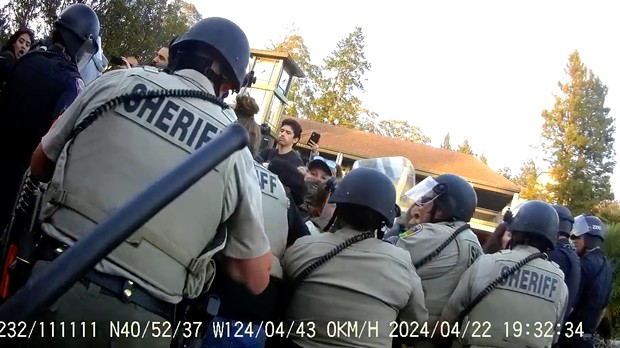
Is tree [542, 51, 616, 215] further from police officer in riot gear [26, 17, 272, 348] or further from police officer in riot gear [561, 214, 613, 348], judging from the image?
police officer in riot gear [26, 17, 272, 348]

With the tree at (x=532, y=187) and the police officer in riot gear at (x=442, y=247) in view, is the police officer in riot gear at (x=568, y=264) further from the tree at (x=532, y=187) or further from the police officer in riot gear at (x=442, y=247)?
the tree at (x=532, y=187)

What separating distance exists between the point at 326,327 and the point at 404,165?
668 centimetres

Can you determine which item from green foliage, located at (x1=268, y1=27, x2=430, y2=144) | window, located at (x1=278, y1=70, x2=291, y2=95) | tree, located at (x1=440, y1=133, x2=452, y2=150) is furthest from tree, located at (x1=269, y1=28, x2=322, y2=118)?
tree, located at (x1=440, y1=133, x2=452, y2=150)

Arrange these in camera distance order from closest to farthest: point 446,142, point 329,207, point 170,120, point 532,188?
1. point 170,120
2. point 329,207
3. point 532,188
4. point 446,142

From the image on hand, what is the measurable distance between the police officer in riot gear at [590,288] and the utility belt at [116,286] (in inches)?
218

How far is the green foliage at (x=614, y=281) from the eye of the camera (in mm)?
11555

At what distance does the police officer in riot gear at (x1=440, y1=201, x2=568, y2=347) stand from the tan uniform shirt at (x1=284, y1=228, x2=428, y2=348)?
659mm

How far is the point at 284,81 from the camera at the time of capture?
28.9 meters

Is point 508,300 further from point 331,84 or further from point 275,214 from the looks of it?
point 331,84

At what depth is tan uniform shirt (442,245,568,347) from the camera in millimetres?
3900

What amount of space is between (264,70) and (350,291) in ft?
83.1

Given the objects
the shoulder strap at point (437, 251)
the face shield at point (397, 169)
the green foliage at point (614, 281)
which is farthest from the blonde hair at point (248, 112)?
the green foliage at point (614, 281)

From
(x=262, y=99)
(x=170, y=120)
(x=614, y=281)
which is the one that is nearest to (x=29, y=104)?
(x=170, y=120)

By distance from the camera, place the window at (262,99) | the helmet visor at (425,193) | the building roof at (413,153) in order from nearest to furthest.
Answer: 1. the helmet visor at (425,193)
2. the window at (262,99)
3. the building roof at (413,153)
